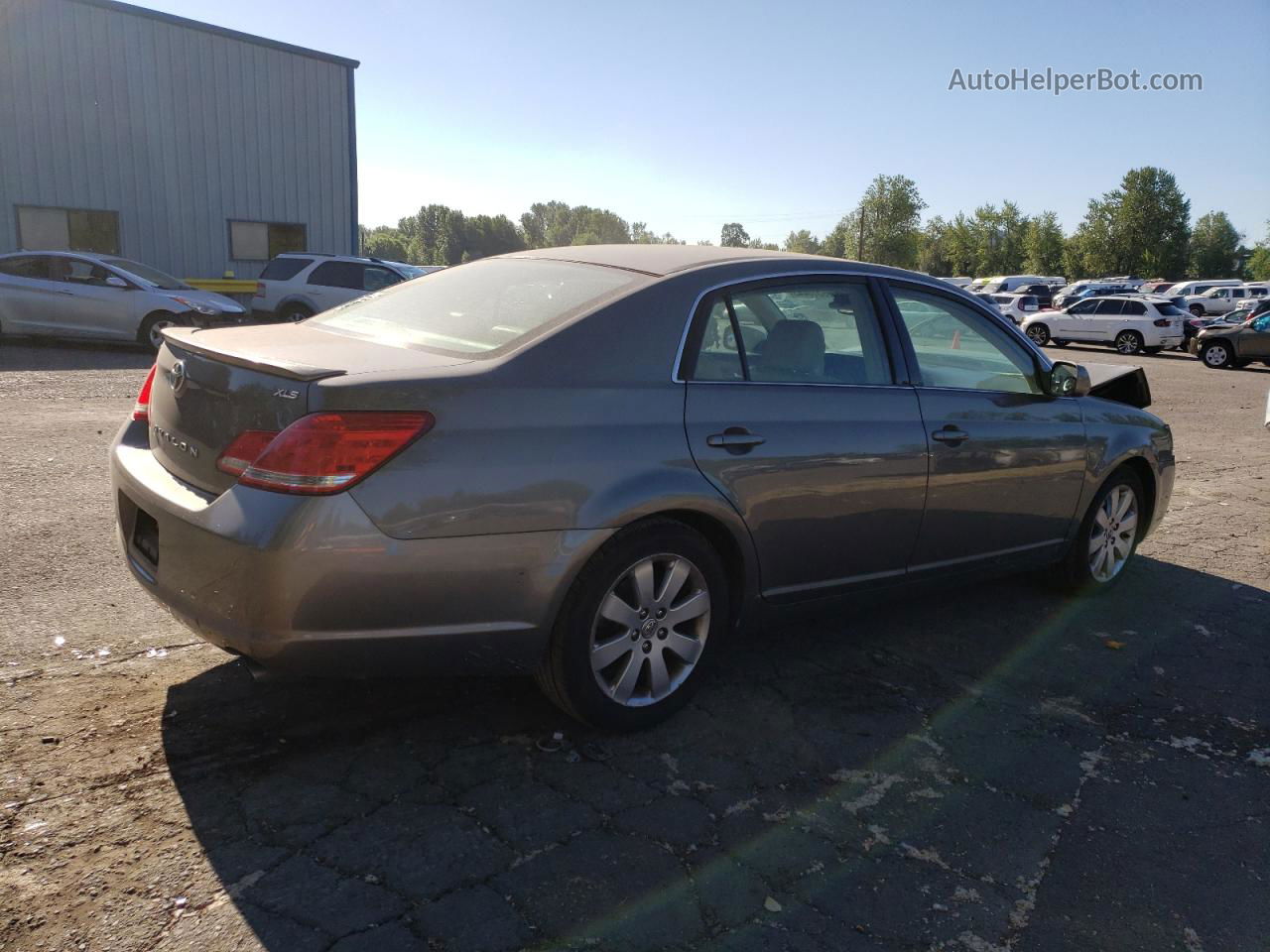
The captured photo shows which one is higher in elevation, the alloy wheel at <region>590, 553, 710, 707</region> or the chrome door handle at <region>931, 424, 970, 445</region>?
the chrome door handle at <region>931, 424, 970, 445</region>

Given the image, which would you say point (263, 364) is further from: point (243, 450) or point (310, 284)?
point (310, 284)

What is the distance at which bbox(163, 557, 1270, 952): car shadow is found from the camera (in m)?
2.41

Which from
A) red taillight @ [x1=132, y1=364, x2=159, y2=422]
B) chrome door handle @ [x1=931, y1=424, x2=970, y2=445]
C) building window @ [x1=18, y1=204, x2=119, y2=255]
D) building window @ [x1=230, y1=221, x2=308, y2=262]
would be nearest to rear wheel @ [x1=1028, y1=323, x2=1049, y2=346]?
building window @ [x1=230, y1=221, x2=308, y2=262]

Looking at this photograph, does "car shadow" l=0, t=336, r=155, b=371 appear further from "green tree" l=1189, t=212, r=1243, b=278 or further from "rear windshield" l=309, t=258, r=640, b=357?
"green tree" l=1189, t=212, r=1243, b=278

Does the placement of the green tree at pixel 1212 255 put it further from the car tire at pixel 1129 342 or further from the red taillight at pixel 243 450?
the red taillight at pixel 243 450

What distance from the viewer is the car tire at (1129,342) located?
92.3 feet

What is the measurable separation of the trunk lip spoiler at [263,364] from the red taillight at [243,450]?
0.18m

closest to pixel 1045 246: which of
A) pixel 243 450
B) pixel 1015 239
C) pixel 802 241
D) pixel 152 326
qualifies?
pixel 1015 239

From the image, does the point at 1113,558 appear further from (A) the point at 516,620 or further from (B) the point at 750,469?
(A) the point at 516,620

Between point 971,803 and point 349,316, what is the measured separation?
2.78m

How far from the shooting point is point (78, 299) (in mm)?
14594

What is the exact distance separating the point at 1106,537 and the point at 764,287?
2.69 m

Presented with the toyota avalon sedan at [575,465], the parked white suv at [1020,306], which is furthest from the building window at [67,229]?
the parked white suv at [1020,306]

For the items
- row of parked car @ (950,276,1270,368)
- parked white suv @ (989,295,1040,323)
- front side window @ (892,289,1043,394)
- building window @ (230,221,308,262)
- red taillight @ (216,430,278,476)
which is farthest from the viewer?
parked white suv @ (989,295,1040,323)
